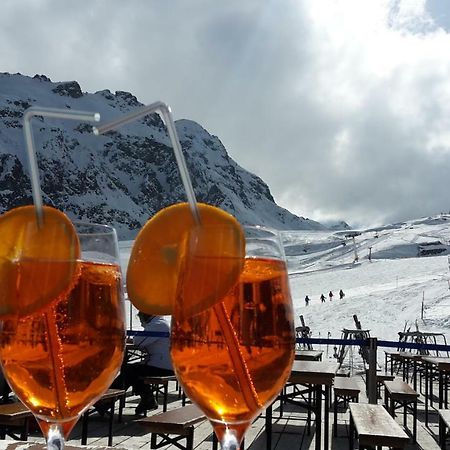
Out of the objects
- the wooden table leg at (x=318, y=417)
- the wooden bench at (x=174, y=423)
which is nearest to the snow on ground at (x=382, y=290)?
the wooden table leg at (x=318, y=417)

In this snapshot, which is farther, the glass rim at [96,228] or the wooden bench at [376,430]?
the wooden bench at [376,430]

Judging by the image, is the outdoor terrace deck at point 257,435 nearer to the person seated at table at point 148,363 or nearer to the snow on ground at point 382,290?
the person seated at table at point 148,363

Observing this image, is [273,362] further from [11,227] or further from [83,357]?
[11,227]

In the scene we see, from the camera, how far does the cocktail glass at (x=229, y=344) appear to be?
59 cm

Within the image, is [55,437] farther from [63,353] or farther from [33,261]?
[33,261]

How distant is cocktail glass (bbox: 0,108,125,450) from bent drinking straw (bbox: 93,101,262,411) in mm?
39

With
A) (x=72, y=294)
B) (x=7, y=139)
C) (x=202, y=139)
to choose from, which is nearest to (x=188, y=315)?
(x=72, y=294)

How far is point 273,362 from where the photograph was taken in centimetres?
62

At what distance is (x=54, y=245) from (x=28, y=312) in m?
0.08

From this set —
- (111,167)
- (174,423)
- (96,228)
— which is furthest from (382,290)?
(111,167)

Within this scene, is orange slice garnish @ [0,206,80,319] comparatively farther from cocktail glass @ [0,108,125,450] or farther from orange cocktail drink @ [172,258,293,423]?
orange cocktail drink @ [172,258,293,423]

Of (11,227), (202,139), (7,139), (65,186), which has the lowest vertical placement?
(11,227)

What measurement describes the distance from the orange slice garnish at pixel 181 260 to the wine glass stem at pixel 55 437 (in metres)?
0.17

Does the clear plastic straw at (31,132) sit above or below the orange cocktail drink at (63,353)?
above
